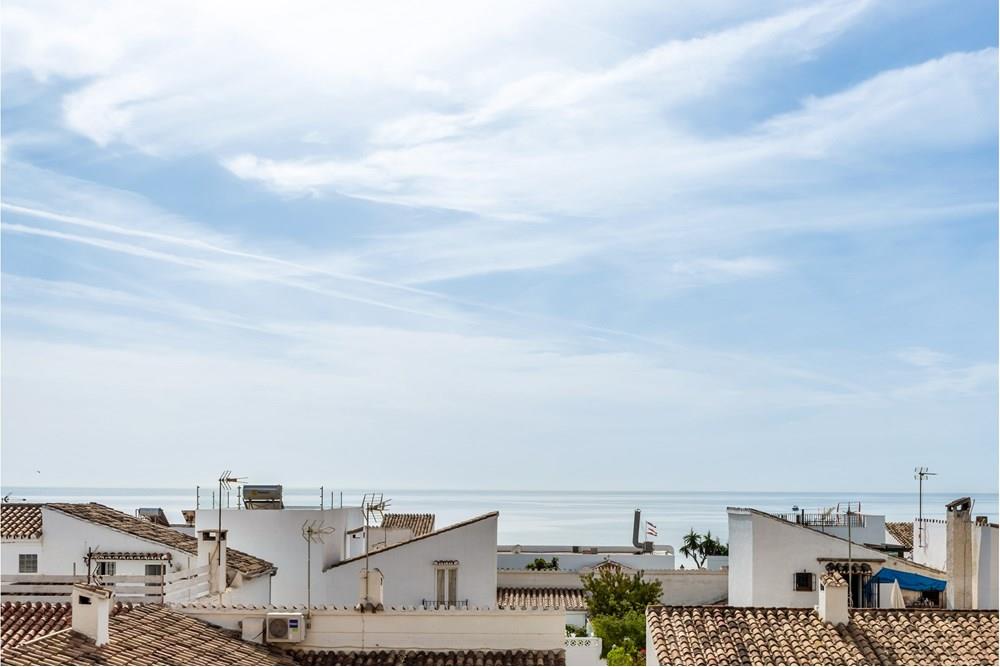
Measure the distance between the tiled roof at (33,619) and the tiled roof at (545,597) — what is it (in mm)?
17941

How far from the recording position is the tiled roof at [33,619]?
12539mm

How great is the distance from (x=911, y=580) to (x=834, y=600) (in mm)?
11591

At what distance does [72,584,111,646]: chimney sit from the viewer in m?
10.8

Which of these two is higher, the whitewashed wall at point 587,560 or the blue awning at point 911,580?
the blue awning at point 911,580

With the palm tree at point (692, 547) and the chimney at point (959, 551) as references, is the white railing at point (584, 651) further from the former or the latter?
the palm tree at point (692, 547)

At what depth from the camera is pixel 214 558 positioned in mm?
19656

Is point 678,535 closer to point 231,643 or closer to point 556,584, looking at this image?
point 556,584

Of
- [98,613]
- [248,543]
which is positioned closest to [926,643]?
[98,613]

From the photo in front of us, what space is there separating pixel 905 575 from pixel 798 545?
273cm

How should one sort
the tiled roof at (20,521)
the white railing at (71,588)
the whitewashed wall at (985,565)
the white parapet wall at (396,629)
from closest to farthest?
the white parapet wall at (396,629)
the white railing at (71,588)
the whitewashed wall at (985,565)
the tiled roof at (20,521)

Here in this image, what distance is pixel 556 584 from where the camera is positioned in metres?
36.0

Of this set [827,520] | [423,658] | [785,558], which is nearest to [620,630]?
[785,558]

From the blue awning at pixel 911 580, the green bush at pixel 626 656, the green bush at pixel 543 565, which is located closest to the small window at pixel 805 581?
the blue awning at pixel 911 580

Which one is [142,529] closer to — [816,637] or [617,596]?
[617,596]
